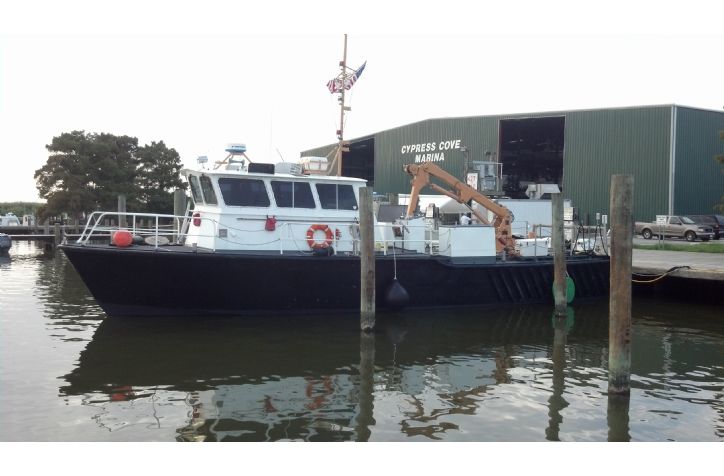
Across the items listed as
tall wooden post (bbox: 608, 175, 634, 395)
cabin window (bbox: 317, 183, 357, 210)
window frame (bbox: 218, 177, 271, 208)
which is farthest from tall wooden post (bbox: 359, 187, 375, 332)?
tall wooden post (bbox: 608, 175, 634, 395)

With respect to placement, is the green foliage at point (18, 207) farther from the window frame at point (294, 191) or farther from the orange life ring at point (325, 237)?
the orange life ring at point (325, 237)

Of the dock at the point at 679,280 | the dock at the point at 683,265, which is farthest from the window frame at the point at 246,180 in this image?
the dock at the point at 683,265

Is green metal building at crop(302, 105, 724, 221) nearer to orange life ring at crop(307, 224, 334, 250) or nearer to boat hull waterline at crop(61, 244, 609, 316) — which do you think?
boat hull waterline at crop(61, 244, 609, 316)

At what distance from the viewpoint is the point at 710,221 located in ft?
102

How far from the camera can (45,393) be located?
334 inches

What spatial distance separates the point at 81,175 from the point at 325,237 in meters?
28.2

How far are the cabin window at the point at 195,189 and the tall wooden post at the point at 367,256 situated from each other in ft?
12.6

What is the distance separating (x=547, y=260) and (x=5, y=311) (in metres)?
12.6

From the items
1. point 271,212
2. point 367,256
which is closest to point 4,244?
point 271,212

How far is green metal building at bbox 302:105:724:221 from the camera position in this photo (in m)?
31.5

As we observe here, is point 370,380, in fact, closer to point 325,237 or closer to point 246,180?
point 325,237

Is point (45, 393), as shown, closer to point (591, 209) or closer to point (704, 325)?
point (704, 325)

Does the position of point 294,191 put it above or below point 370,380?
above

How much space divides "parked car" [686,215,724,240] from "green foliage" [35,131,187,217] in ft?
93.4
